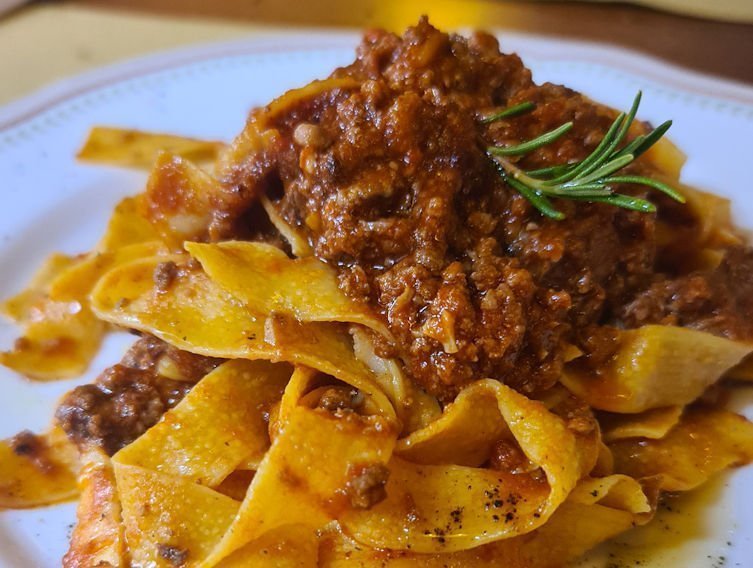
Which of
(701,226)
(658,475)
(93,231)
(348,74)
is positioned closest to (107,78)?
(93,231)

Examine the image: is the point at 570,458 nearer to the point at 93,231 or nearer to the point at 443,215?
the point at 443,215

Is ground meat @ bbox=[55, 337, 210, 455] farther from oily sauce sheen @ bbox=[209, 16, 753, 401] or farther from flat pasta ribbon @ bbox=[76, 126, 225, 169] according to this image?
flat pasta ribbon @ bbox=[76, 126, 225, 169]

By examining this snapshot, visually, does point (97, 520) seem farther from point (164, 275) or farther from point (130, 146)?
point (130, 146)

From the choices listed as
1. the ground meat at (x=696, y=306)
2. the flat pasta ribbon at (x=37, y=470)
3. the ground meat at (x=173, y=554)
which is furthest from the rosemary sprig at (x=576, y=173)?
the flat pasta ribbon at (x=37, y=470)

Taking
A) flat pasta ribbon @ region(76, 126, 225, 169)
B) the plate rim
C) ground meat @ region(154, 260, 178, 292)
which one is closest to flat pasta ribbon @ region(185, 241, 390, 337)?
ground meat @ region(154, 260, 178, 292)

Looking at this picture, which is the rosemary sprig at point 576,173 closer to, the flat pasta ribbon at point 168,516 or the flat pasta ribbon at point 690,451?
the flat pasta ribbon at point 690,451

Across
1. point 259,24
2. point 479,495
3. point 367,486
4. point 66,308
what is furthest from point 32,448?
point 259,24
